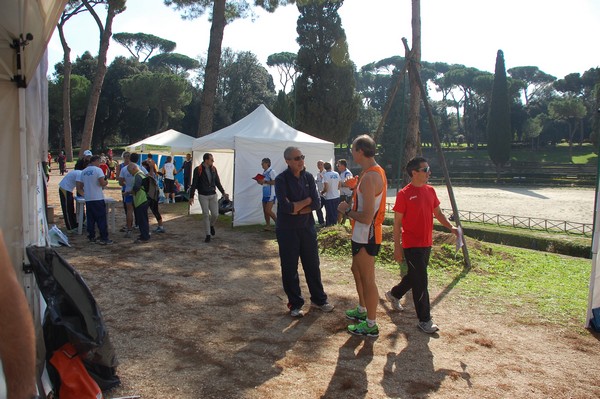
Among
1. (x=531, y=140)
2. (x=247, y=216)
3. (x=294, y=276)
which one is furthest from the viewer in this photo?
(x=531, y=140)

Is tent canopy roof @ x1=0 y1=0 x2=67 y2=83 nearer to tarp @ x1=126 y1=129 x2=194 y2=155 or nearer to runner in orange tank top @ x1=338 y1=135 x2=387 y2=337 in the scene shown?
runner in orange tank top @ x1=338 y1=135 x2=387 y2=337

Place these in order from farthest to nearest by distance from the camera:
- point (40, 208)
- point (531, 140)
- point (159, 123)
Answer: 1. point (531, 140)
2. point (159, 123)
3. point (40, 208)

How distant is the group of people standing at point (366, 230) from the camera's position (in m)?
4.35

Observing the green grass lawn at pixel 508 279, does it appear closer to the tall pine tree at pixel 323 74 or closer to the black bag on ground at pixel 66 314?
the black bag on ground at pixel 66 314

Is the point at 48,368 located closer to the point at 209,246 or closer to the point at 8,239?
the point at 8,239

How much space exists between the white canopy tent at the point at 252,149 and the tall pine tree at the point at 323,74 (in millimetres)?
21888

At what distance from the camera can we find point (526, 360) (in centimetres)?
407

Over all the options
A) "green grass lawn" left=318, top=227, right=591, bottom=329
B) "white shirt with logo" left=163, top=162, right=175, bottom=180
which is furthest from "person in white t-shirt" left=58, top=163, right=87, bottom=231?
"white shirt with logo" left=163, top=162, right=175, bottom=180

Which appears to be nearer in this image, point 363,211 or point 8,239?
point 8,239

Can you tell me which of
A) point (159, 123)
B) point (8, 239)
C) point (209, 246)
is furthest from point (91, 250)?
point (159, 123)

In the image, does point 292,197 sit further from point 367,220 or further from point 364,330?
point 364,330

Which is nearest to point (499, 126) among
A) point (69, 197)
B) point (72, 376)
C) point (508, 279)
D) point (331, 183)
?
point (331, 183)

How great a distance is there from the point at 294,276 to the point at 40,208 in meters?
2.57

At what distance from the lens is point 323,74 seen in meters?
34.1
